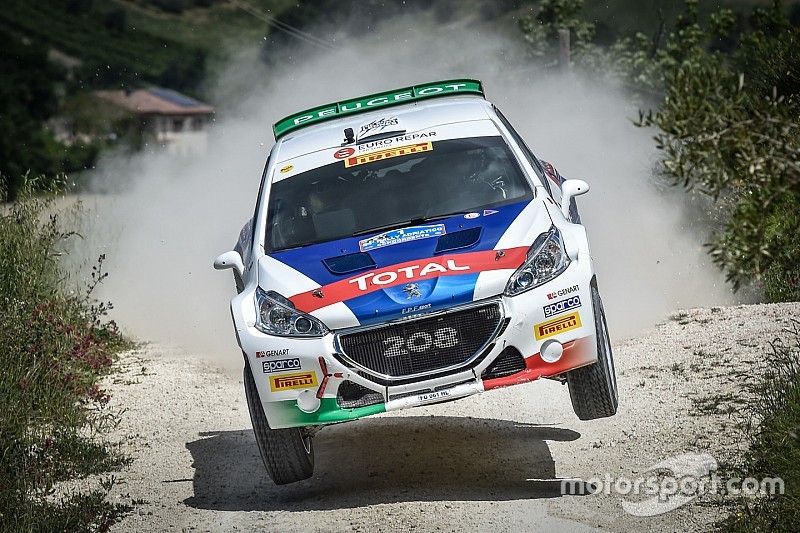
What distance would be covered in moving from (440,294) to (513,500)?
1261mm

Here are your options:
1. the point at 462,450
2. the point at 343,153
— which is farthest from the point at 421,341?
the point at 343,153

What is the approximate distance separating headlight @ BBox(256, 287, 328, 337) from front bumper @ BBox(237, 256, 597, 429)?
0.05 metres

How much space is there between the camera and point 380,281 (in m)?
7.49

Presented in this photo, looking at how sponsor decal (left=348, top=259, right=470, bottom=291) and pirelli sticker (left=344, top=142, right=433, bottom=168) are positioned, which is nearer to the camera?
sponsor decal (left=348, top=259, right=470, bottom=291)

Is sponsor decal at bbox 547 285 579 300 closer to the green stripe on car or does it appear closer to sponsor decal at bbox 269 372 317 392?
the green stripe on car

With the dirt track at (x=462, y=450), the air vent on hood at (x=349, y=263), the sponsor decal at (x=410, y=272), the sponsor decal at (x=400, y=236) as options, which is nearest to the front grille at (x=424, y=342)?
the sponsor decal at (x=410, y=272)

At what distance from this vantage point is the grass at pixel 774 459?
6.37 meters

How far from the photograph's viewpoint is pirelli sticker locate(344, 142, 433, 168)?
8977 millimetres

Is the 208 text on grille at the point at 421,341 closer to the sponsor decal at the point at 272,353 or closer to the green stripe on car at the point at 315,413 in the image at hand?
the green stripe on car at the point at 315,413

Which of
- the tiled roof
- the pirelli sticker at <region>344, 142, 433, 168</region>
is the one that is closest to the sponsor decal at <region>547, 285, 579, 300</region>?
the pirelli sticker at <region>344, 142, 433, 168</region>

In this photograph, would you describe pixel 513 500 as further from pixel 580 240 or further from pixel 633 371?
pixel 633 371

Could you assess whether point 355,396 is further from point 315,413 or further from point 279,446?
point 279,446

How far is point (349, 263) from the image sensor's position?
7.76 m

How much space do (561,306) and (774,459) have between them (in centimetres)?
140
